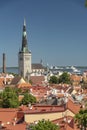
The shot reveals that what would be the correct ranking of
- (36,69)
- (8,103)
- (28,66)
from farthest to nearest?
(36,69) < (28,66) < (8,103)

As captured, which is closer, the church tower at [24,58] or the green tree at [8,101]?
the green tree at [8,101]

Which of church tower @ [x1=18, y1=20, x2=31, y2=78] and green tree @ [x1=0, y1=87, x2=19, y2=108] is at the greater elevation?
church tower @ [x1=18, y1=20, x2=31, y2=78]

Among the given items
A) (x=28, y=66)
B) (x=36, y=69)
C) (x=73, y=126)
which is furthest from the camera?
(x=36, y=69)

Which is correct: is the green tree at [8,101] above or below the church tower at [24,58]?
below

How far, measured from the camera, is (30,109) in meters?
11.4

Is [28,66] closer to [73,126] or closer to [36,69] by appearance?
[36,69]

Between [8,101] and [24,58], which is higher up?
[24,58]

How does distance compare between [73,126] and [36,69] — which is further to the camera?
[36,69]

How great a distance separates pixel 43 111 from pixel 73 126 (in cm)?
212

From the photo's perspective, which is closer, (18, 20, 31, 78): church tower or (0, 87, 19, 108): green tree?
(0, 87, 19, 108): green tree

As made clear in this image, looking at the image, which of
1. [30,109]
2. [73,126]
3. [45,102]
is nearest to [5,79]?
[45,102]

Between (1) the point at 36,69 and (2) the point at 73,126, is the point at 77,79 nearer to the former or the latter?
(1) the point at 36,69

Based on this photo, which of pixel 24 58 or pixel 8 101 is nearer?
pixel 8 101

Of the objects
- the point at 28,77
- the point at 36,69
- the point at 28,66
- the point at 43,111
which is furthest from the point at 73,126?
the point at 36,69
